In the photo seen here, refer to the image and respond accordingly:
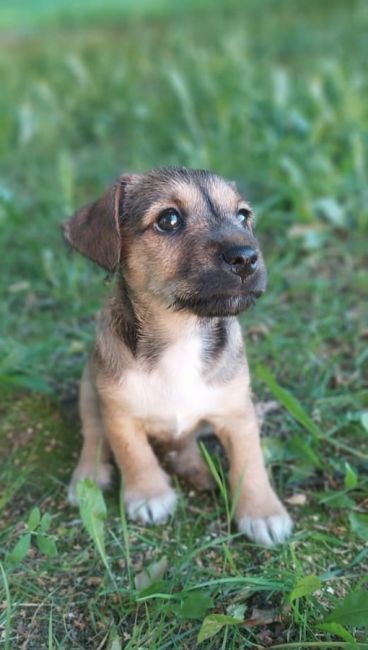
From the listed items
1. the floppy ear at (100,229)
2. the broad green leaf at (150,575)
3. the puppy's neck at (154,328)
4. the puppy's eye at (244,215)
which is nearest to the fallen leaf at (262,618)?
the broad green leaf at (150,575)

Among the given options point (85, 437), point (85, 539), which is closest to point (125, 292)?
point (85, 437)

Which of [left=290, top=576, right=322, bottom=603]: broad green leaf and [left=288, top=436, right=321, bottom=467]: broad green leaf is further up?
[left=288, top=436, right=321, bottom=467]: broad green leaf

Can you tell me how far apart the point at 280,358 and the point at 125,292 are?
1.75 m

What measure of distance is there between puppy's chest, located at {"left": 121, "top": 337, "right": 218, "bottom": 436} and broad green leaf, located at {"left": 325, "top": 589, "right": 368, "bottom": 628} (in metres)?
1.20

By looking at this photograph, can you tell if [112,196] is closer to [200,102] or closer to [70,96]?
[200,102]

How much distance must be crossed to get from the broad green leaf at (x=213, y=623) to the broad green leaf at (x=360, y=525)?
92cm

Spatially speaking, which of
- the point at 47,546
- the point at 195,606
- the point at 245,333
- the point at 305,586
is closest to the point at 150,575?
the point at 195,606

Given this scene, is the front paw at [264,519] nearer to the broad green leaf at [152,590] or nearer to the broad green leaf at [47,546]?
the broad green leaf at [152,590]

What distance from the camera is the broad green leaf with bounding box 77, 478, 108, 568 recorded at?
11.8 feet

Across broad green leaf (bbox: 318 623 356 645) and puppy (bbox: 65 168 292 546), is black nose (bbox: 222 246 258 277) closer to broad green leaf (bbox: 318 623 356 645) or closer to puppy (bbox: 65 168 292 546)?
puppy (bbox: 65 168 292 546)

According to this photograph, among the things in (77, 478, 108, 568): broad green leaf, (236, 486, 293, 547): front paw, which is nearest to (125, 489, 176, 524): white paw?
(236, 486, 293, 547): front paw

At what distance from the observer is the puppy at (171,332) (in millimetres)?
3588

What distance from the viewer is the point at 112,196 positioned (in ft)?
12.6

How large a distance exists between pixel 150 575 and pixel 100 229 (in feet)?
5.71
